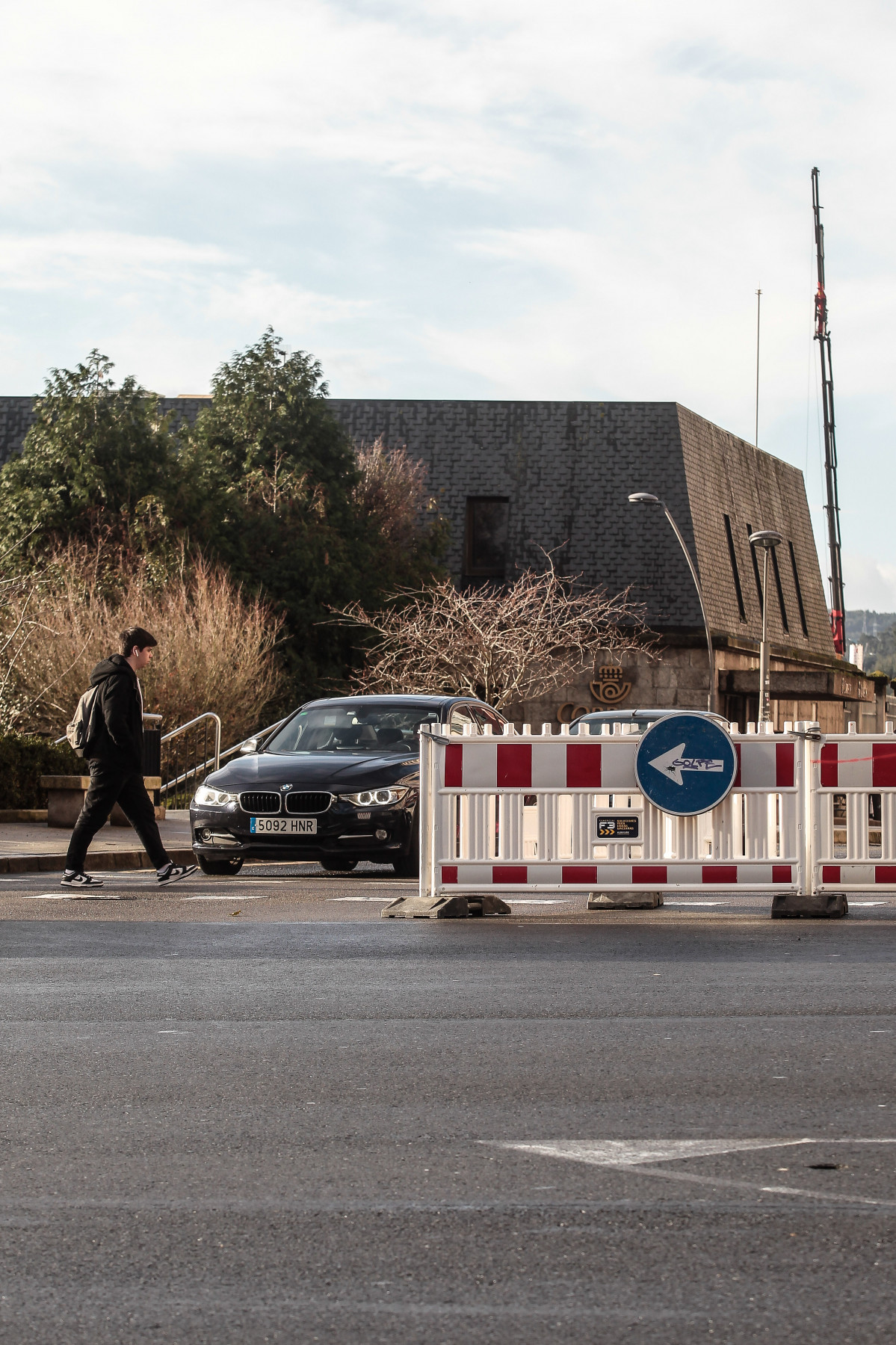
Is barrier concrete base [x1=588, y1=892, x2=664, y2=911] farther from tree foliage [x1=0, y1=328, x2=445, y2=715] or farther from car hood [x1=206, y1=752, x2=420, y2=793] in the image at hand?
tree foliage [x1=0, y1=328, x2=445, y2=715]

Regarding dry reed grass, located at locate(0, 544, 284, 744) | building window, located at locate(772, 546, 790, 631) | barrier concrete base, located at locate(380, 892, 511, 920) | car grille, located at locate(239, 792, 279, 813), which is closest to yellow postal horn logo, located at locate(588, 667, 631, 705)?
building window, located at locate(772, 546, 790, 631)

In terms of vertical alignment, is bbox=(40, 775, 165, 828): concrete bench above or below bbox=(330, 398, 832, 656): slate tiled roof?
below

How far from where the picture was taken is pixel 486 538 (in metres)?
45.9

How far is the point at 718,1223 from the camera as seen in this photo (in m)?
4.02

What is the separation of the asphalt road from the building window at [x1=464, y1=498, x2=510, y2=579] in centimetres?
3670

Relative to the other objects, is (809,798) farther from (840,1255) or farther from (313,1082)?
(840,1255)

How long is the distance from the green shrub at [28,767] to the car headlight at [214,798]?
8553 millimetres

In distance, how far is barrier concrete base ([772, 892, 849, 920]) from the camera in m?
11.3

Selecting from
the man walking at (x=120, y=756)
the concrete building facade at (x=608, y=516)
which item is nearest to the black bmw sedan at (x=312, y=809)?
the man walking at (x=120, y=756)

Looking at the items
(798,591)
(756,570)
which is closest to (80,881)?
(756,570)

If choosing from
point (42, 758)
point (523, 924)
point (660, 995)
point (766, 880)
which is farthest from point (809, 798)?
point (42, 758)

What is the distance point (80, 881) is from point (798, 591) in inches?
1718

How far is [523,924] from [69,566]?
22205 mm

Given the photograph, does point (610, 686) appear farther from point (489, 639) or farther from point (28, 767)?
point (28, 767)
